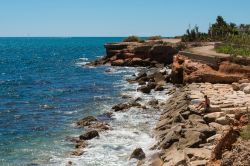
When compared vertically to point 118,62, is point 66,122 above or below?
below

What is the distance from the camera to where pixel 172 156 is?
56.4 feet

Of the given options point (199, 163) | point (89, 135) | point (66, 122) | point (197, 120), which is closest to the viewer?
point (199, 163)

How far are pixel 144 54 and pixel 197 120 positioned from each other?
48926 millimetres

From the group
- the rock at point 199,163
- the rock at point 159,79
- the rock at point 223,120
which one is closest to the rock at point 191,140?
the rock at point 223,120

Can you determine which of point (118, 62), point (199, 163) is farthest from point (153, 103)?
point (118, 62)

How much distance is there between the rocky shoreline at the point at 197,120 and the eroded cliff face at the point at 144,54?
21.6m

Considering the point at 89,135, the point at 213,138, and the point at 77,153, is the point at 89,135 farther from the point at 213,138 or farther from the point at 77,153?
the point at 213,138

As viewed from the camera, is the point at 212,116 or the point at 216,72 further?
the point at 216,72

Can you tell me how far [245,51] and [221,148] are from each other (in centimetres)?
2517

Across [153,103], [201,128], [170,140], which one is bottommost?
[153,103]

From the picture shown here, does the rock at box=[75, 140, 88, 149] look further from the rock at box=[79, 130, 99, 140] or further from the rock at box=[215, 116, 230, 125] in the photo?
the rock at box=[215, 116, 230, 125]

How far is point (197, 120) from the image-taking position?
70.7ft

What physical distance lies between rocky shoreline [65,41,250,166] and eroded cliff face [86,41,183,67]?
21.6 m

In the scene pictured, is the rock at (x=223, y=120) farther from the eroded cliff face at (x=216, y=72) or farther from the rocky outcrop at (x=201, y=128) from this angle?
the eroded cliff face at (x=216, y=72)
